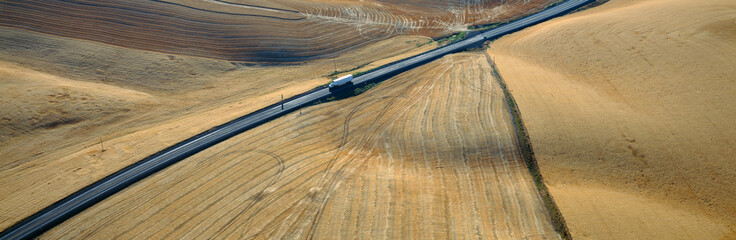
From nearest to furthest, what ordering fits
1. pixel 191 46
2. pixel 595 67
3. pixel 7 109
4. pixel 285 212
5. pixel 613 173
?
1. pixel 285 212
2. pixel 613 173
3. pixel 7 109
4. pixel 595 67
5. pixel 191 46

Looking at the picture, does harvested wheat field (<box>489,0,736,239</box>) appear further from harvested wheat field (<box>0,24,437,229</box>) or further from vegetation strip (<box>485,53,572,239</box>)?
harvested wheat field (<box>0,24,437,229</box>)

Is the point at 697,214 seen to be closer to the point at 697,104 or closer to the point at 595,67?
the point at 697,104

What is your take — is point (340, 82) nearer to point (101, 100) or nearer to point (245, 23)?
point (245, 23)

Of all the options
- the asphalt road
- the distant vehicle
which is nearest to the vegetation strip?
the asphalt road

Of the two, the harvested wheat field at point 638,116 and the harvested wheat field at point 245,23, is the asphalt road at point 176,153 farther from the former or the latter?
the harvested wheat field at point 638,116

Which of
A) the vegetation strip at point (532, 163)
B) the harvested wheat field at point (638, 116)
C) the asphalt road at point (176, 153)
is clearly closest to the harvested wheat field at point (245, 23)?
the asphalt road at point (176, 153)

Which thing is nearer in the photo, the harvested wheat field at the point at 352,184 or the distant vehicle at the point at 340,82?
the harvested wheat field at the point at 352,184

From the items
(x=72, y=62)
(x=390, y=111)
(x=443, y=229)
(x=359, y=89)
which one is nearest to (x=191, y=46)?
(x=72, y=62)
